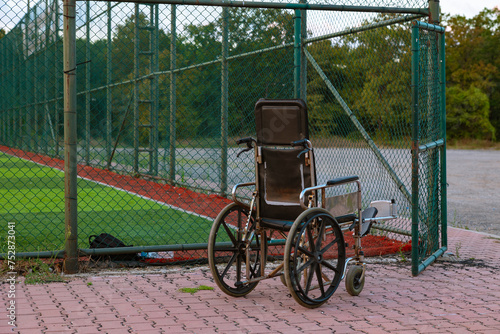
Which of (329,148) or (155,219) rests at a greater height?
(329,148)

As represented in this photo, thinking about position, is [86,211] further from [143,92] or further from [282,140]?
[282,140]

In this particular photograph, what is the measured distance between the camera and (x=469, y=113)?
50375mm

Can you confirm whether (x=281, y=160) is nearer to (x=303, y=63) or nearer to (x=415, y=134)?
(x=415, y=134)

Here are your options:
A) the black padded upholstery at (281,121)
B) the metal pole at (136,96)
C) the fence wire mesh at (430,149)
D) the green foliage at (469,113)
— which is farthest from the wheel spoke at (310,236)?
the green foliage at (469,113)

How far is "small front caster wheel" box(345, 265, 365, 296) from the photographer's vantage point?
459 cm

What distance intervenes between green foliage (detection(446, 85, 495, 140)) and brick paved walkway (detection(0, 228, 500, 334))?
155ft

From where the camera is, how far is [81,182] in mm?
13148

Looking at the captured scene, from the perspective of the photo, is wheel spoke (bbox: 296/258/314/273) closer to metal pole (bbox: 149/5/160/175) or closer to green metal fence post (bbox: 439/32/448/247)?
green metal fence post (bbox: 439/32/448/247)

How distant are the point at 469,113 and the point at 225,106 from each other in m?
44.7

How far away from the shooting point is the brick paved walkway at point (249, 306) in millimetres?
3895

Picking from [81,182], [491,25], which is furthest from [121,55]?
[491,25]

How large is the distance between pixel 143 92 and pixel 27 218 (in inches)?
213

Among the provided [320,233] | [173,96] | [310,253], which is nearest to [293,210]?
[320,233]

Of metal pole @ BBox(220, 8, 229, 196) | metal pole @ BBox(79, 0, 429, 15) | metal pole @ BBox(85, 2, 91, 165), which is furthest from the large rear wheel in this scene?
metal pole @ BBox(85, 2, 91, 165)
